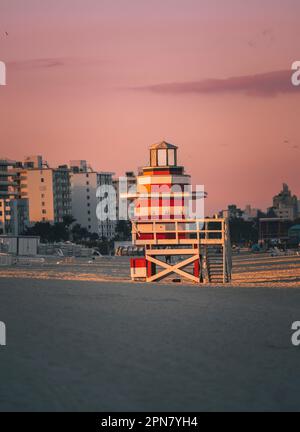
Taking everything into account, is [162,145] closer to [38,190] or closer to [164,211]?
[164,211]

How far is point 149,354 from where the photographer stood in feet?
54.2

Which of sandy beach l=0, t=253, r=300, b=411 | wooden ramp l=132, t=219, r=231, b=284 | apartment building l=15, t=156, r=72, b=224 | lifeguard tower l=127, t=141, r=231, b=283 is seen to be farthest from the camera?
apartment building l=15, t=156, r=72, b=224

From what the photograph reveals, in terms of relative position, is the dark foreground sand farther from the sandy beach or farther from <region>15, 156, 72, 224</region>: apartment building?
<region>15, 156, 72, 224</region>: apartment building

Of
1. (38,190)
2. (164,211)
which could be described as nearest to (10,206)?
(38,190)

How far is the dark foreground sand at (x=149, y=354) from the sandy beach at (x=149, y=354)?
0.06ft

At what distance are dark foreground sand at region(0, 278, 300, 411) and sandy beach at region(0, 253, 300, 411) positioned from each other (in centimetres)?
2

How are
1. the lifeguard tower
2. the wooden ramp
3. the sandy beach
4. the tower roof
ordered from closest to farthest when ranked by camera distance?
the sandy beach < the wooden ramp < the lifeguard tower < the tower roof

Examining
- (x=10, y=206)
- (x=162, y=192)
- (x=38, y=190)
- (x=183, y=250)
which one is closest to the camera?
(x=183, y=250)

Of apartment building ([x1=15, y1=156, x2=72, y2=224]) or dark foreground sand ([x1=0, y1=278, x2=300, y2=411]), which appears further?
apartment building ([x1=15, y1=156, x2=72, y2=224])

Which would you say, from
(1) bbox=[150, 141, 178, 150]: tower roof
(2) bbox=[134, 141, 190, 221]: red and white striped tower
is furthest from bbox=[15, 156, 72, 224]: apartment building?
(2) bbox=[134, 141, 190, 221]: red and white striped tower

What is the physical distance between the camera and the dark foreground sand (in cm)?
1299

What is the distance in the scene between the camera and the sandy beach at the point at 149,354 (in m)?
13.0
